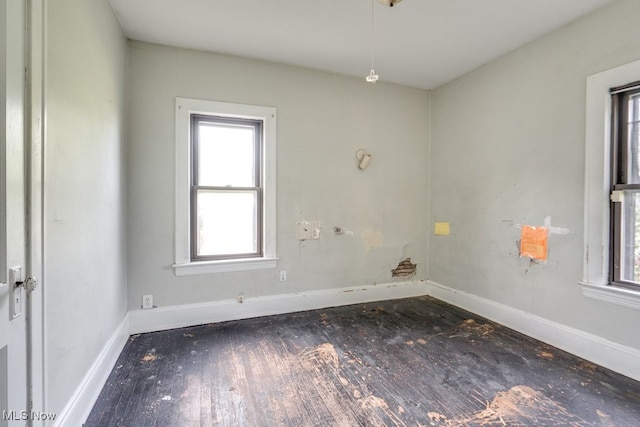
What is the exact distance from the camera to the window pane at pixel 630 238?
2.10 m

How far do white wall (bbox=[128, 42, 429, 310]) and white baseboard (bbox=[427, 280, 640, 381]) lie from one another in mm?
822

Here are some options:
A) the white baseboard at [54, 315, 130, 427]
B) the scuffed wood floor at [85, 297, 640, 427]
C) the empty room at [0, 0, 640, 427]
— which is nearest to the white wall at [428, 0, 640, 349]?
the empty room at [0, 0, 640, 427]

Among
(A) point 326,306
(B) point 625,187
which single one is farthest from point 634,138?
(A) point 326,306

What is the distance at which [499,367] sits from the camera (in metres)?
2.16

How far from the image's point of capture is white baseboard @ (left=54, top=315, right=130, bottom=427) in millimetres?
1467

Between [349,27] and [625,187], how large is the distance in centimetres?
239

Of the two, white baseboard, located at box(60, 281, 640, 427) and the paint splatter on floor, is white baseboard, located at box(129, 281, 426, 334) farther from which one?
the paint splatter on floor

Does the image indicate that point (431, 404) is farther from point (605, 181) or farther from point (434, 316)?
point (605, 181)

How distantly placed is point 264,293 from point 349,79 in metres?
2.59

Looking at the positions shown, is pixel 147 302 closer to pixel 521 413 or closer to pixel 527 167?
pixel 521 413

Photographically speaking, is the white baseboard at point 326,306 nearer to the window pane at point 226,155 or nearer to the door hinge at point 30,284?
the door hinge at point 30,284

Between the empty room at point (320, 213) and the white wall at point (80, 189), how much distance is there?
2 centimetres

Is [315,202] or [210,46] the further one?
[315,202]

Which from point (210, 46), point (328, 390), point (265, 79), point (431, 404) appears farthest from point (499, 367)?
point (210, 46)
